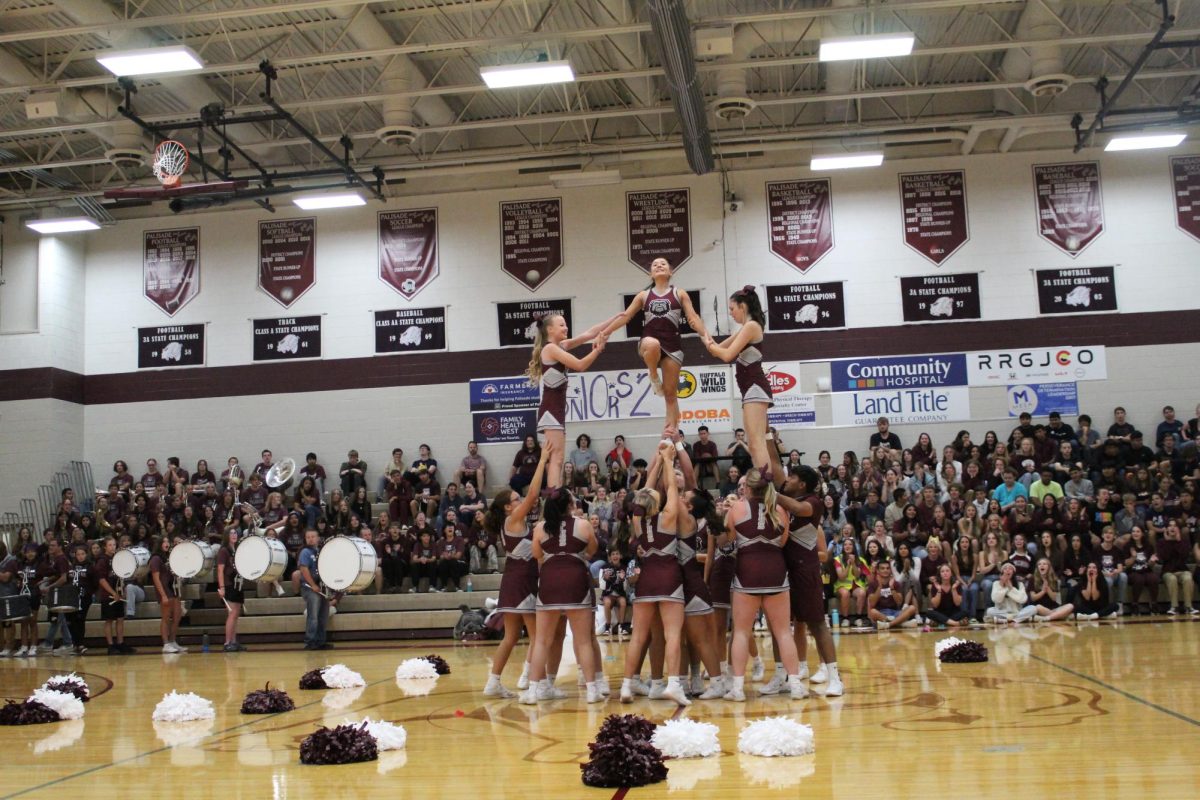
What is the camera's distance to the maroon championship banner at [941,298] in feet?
79.2

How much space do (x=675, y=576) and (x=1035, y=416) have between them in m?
16.9

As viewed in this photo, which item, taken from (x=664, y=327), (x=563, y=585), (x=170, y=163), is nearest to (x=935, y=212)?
(x=664, y=327)

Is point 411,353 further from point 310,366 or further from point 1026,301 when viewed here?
point 1026,301

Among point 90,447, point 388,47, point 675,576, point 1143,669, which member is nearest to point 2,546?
point 90,447

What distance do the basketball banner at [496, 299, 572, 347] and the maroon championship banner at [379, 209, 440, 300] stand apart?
6.45 ft

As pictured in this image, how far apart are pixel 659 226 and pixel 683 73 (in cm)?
749

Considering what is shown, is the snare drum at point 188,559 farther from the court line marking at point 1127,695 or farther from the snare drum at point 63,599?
the court line marking at point 1127,695

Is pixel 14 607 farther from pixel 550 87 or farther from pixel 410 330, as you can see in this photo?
pixel 550 87

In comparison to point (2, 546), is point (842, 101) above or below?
above

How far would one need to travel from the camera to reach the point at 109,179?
83.5 feet

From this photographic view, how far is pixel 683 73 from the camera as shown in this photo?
707 inches

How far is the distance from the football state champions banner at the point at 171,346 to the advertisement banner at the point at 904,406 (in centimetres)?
1532

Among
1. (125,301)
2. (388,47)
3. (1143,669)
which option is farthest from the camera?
(125,301)

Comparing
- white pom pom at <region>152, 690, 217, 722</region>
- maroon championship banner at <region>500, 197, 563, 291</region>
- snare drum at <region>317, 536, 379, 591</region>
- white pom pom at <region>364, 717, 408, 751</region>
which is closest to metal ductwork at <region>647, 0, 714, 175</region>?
maroon championship banner at <region>500, 197, 563, 291</region>
